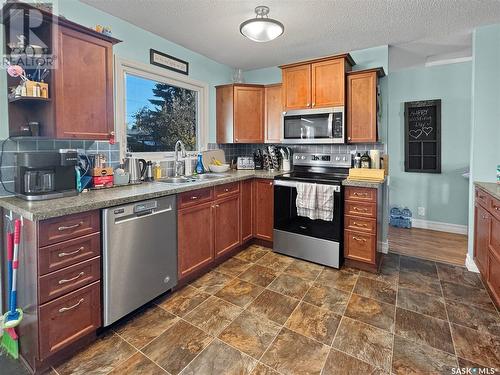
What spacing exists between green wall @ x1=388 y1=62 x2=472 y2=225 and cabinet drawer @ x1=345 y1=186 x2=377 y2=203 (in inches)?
87.8

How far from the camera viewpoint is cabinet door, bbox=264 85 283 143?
12.2ft

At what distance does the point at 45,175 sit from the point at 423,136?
4.80 metres

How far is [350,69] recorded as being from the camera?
3.35 meters

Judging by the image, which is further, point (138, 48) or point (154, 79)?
point (154, 79)

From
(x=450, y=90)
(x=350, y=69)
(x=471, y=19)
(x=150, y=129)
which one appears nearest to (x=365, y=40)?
(x=350, y=69)

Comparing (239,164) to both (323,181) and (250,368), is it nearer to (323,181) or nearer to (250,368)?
(323,181)

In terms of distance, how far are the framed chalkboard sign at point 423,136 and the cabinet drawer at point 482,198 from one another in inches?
69.9

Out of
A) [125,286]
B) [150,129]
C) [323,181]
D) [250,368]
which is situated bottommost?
[250,368]

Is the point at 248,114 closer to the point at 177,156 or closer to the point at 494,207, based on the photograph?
the point at 177,156

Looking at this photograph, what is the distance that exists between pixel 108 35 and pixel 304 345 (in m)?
2.62

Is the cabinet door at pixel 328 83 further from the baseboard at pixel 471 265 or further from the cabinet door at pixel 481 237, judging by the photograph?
the baseboard at pixel 471 265

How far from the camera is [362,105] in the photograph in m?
Answer: 3.04

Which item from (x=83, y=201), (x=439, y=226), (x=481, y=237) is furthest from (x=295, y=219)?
(x=439, y=226)

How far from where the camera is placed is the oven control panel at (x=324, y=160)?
3454 millimetres
